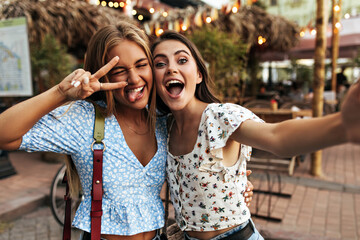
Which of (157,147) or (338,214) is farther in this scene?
(338,214)

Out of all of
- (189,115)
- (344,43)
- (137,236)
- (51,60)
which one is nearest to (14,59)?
(51,60)

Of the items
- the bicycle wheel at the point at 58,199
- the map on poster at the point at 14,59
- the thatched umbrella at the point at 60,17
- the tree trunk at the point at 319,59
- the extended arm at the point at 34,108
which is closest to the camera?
the extended arm at the point at 34,108

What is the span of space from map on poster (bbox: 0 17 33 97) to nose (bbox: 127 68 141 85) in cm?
392

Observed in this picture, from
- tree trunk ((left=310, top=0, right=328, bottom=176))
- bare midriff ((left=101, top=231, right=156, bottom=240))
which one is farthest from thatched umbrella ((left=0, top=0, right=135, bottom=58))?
bare midriff ((left=101, top=231, right=156, bottom=240))

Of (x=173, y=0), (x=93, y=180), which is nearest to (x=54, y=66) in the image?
(x=93, y=180)

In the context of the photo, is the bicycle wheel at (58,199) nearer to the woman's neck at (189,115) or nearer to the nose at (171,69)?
the woman's neck at (189,115)

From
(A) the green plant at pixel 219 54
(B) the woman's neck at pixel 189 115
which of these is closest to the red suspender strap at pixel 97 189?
(B) the woman's neck at pixel 189 115

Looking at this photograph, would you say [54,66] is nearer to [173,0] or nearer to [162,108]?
[162,108]

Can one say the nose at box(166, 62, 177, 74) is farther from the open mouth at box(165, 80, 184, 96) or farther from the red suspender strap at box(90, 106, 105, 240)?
the red suspender strap at box(90, 106, 105, 240)

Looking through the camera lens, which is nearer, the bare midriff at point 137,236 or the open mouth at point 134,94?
the bare midriff at point 137,236

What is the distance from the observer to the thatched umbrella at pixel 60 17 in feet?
20.7

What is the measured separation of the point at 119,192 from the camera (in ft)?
4.66

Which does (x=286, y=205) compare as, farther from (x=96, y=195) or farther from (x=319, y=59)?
(x=96, y=195)

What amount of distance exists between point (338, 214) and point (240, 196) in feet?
11.2
